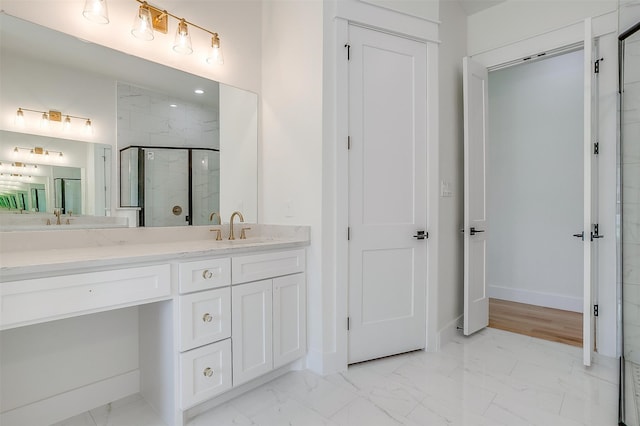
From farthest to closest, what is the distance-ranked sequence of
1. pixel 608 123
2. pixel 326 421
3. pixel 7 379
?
pixel 608 123, pixel 326 421, pixel 7 379

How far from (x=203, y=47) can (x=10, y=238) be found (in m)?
1.61

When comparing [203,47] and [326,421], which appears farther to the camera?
[203,47]

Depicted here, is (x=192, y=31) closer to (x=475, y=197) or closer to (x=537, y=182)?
(x=475, y=197)

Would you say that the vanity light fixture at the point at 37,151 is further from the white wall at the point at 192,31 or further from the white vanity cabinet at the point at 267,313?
the white vanity cabinet at the point at 267,313

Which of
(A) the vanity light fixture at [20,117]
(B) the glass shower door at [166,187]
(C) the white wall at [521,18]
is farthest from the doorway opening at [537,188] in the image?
(A) the vanity light fixture at [20,117]

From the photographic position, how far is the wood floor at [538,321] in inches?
115

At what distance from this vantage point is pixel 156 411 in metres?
1.79

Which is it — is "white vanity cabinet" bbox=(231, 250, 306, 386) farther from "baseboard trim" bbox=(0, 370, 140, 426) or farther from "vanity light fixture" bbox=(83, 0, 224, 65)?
"vanity light fixture" bbox=(83, 0, 224, 65)

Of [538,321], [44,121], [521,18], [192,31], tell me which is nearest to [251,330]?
[44,121]

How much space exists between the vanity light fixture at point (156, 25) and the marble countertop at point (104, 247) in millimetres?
1172

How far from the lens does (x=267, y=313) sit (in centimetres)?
201

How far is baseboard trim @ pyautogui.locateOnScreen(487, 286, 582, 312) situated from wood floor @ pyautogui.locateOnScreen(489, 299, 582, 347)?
0.23 feet

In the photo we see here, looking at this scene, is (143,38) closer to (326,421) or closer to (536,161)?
(326,421)

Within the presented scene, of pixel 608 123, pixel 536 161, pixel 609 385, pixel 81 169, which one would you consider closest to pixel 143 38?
pixel 81 169
